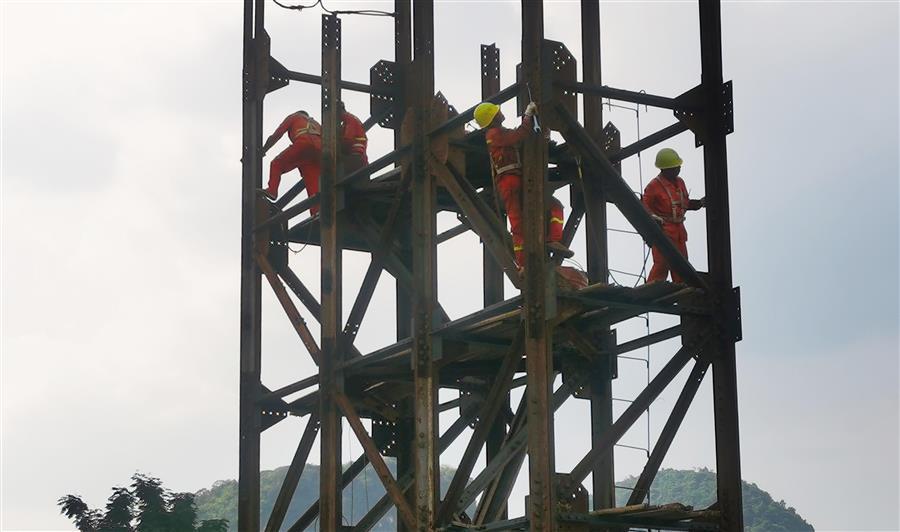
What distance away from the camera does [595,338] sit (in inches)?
920

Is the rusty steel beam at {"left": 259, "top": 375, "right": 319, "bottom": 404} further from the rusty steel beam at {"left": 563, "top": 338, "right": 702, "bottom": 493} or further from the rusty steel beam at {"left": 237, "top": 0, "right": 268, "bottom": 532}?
the rusty steel beam at {"left": 563, "top": 338, "right": 702, "bottom": 493}

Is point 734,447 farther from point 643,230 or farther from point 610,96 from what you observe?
point 610,96

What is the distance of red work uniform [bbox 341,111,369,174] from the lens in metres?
25.4

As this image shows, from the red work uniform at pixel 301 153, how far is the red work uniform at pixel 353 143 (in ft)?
2.17

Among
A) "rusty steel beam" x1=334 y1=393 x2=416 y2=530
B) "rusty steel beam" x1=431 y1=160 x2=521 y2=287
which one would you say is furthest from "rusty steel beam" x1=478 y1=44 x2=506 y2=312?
"rusty steel beam" x1=431 y1=160 x2=521 y2=287

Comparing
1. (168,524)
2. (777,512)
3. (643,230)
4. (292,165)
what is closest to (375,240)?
(292,165)

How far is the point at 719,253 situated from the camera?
2166 cm

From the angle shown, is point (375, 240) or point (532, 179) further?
point (375, 240)

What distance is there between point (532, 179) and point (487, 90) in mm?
6417


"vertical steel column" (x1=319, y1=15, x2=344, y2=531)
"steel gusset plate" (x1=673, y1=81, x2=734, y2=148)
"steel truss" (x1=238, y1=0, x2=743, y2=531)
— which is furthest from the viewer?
"vertical steel column" (x1=319, y1=15, x2=344, y2=531)

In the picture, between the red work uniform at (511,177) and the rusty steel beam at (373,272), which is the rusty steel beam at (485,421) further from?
the rusty steel beam at (373,272)

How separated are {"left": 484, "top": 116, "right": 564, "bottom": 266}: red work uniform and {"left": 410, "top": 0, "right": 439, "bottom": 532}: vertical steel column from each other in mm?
1171

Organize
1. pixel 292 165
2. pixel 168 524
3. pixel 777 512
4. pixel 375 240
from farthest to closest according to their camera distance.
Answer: pixel 777 512 → pixel 168 524 → pixel 292 165 → pixel 375 240

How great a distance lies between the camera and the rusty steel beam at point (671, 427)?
21.6 meters
